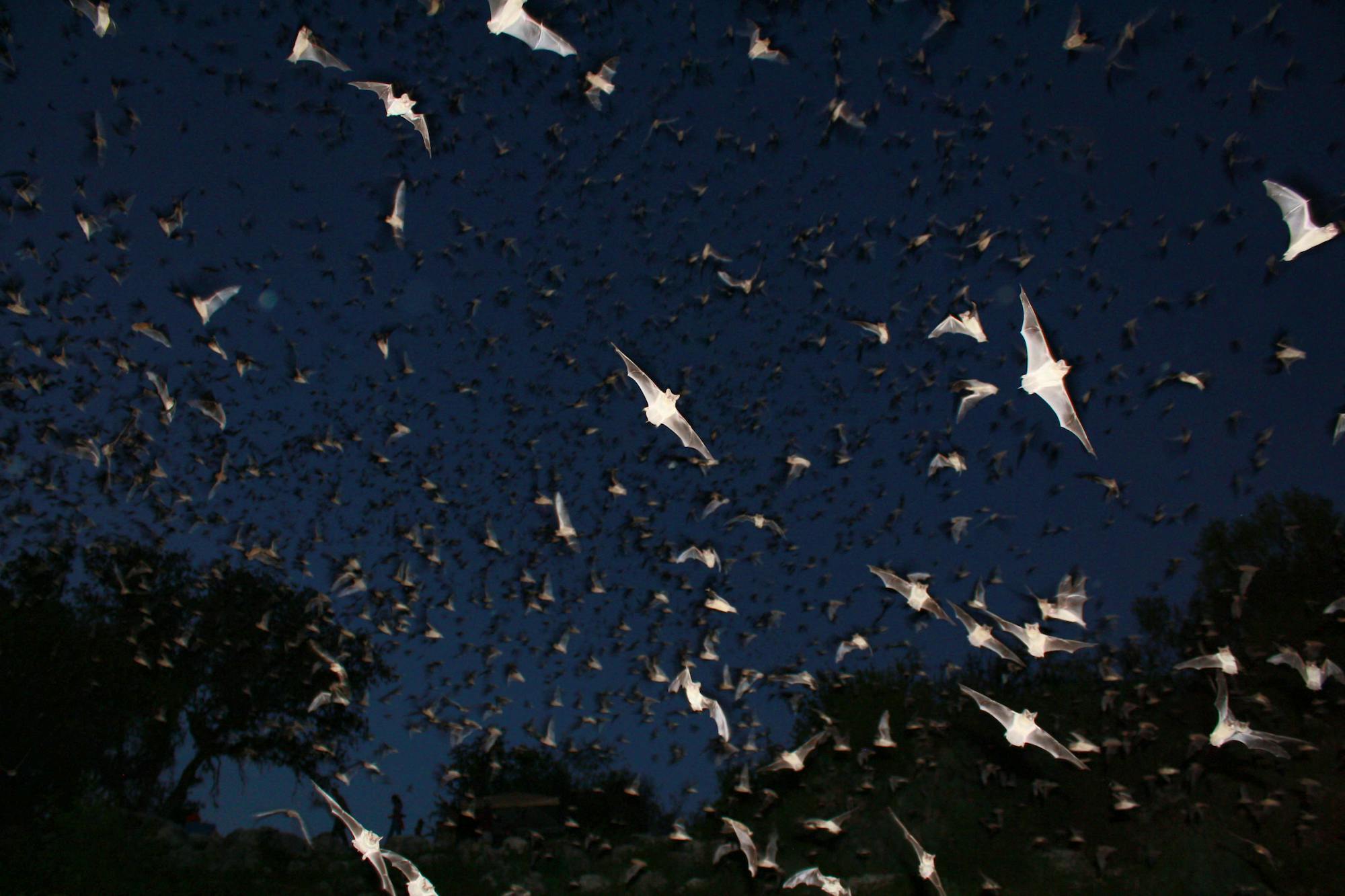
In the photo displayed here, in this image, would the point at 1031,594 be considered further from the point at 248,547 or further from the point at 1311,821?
the point at 248,547

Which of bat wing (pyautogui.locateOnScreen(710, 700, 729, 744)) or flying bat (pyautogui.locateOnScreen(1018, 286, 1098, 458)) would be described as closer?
flying bat (pyautogui.locateOnScreen(1018, 286, 1098, 458))

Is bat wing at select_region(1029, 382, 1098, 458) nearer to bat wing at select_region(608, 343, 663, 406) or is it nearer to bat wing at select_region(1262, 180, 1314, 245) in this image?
bat wing at select_region(1262, 180, 1314, 245)

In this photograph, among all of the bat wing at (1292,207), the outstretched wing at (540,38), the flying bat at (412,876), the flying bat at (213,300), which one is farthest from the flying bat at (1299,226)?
the flying bat at (213,300)

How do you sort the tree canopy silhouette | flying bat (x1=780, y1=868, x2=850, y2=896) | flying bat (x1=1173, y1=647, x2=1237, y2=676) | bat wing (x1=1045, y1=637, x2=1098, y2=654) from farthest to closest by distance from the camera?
the tree canopy silhouette, flying bat (x1=1173, y1=647, x2=1237, y2=676), bat wing (x1=1045, y1=637, x2=1098, y2=654), flying bat (x1=780, y1=868, x2=850, y2=896)

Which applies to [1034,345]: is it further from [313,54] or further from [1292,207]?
[313,54]

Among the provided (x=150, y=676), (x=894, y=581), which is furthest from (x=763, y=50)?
(x=150, y=676)

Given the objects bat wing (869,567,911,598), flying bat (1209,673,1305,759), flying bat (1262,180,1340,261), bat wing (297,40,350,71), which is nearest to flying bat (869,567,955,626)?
bat wing (869,567,911,598)
